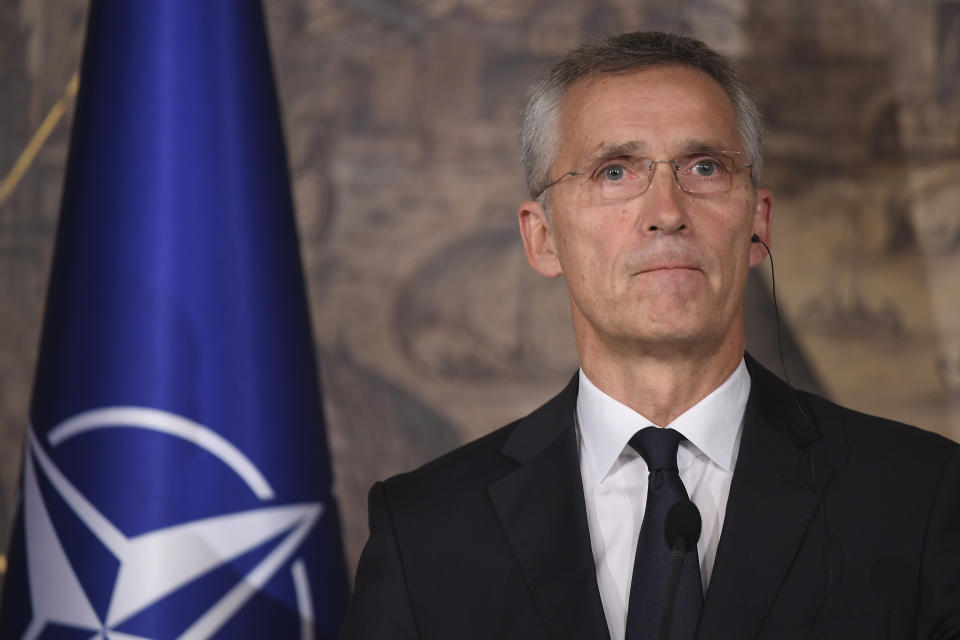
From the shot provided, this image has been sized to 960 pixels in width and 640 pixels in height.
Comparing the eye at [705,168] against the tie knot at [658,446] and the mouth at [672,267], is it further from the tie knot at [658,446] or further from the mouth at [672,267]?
the tie knot at [658,446]

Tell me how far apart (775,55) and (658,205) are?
6.29 ft

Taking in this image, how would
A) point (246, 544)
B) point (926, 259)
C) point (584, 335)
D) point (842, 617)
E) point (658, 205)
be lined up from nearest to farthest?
point (842, 617), point (658, 205), point (584, 335), point (246, 544), point (926, 259)

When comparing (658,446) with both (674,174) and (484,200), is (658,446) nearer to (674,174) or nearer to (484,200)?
(674,174)

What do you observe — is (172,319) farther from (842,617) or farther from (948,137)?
(948,137)

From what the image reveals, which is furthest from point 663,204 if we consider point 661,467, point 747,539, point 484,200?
point 484,200

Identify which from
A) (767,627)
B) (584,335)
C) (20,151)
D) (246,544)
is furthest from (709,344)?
(20,151)

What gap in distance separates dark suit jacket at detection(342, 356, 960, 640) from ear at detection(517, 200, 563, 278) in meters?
0.29

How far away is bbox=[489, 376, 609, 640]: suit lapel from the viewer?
1.77 meters

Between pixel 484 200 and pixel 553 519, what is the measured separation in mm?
1830

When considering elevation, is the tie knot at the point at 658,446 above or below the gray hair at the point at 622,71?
below

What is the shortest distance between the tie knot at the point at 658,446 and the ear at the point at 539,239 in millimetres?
433

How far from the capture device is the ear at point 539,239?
2.16 m

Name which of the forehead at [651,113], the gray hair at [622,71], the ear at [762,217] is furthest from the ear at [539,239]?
the ear at [762,217]

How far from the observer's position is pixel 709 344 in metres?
1.90
